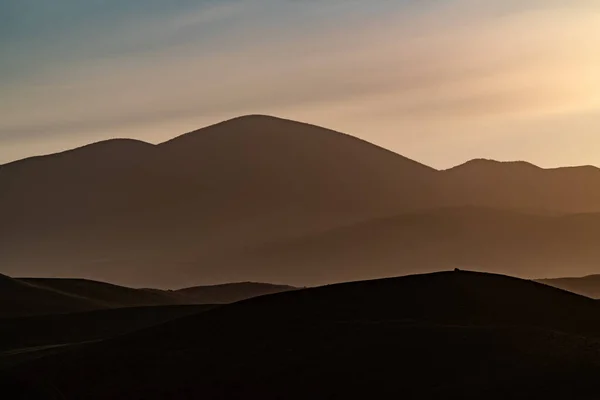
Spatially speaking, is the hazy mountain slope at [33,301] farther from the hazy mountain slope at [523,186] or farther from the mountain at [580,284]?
the hazy mountain slope at [523,186]

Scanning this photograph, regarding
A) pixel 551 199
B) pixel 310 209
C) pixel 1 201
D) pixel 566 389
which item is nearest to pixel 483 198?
pixel 551 199

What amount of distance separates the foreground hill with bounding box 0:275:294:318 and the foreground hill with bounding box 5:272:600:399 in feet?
69.4

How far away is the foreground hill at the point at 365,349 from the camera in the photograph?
2144 centimetres

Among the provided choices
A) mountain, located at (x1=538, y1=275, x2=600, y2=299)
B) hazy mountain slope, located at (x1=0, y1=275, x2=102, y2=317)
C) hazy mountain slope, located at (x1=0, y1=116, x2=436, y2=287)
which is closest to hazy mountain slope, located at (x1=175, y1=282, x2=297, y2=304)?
hazy mountain slope, located at (x1=0, y1=275, x2=102, y2=317)

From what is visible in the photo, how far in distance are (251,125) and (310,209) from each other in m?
22.2

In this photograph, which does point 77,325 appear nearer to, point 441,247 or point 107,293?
point 107,293

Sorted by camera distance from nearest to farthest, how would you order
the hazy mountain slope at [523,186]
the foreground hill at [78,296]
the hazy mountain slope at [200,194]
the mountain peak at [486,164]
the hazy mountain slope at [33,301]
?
1. the hazy mountain slope at [33,301]
2. the foreground hill at [78,296]
3. the hazy mountain slope at [200,194]
4. the hazy mountain slope at [523,186]
5. the mountain peak at [486,164]

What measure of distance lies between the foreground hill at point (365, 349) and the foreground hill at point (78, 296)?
21.1 metres

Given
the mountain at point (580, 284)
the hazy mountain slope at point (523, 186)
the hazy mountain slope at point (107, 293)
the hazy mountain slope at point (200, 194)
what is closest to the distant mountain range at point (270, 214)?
the hazy mountain slope at point (200, 194)

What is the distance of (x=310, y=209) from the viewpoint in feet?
510

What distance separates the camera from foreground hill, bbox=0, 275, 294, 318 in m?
49.9

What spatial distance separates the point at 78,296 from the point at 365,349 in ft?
111

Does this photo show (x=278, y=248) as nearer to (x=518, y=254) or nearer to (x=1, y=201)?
(x=518, y=254)

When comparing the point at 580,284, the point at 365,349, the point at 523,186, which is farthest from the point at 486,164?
the point at 365,349
